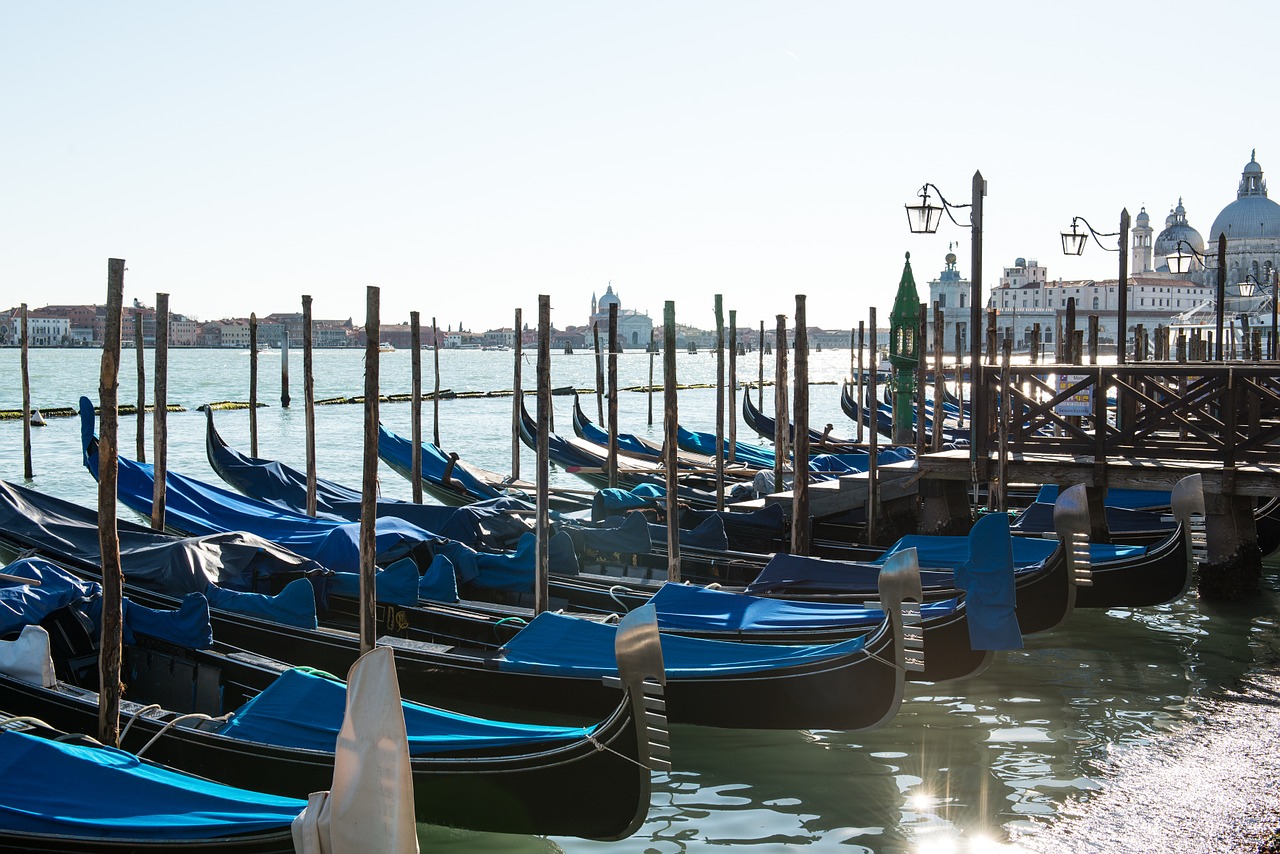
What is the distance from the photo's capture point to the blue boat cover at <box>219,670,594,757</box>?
4.06m

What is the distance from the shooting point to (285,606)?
18.7 ft

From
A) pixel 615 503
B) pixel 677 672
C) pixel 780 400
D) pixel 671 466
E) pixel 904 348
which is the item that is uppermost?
pixel 904 348

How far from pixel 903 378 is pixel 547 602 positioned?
31.4ft

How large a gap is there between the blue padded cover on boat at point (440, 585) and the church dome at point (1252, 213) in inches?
2440

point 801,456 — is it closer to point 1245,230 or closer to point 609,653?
point 609,653

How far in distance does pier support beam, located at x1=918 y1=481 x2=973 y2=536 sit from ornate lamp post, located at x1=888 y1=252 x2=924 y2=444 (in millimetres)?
5410

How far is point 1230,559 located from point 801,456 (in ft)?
→ 9.76

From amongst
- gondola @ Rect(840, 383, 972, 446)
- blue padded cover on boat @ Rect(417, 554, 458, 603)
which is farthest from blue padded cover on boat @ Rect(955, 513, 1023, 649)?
gondola @ Rect(840, 383, 972, 446)

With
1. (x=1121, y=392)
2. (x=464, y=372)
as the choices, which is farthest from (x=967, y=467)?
(x=464, y=372)

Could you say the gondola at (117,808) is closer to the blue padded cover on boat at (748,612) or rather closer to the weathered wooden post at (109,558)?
the weathered wooden post at (109,558)

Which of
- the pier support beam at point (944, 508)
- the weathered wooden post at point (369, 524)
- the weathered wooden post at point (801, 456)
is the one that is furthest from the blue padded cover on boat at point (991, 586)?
the pier support beam at point (944, 508)

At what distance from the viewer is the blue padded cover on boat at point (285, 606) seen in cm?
571

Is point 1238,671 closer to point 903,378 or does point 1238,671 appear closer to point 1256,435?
point 1256,435

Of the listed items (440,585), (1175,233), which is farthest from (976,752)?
(1175,233)
